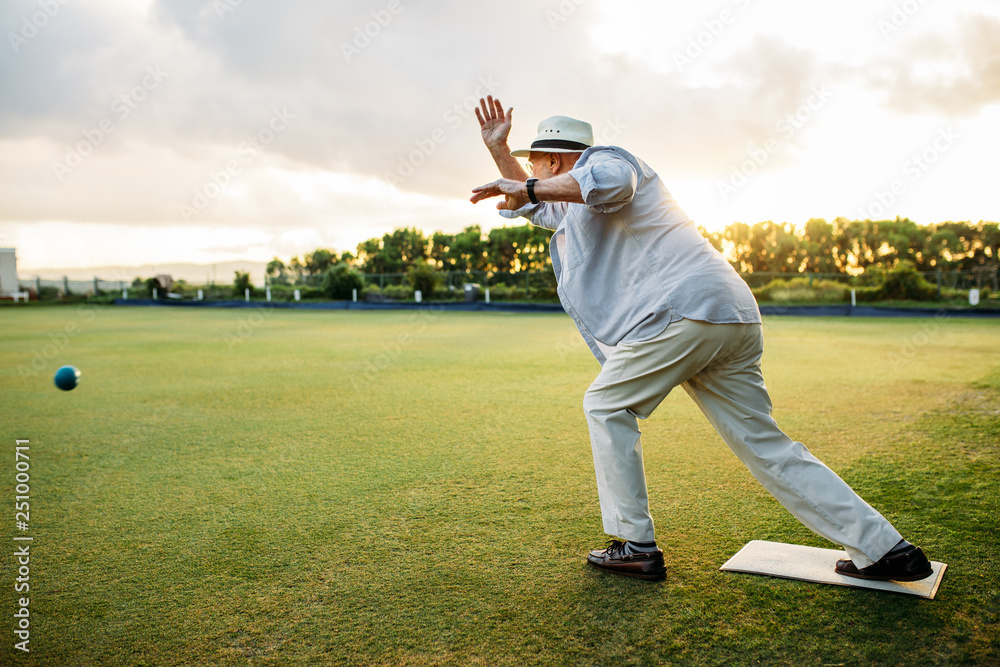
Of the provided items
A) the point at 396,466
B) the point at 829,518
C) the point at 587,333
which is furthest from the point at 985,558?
the point at 396,466

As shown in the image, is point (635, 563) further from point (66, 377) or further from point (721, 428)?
point (66, 377)

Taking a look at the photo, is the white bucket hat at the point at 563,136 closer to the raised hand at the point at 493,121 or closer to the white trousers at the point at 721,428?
the raised hand at the point at 493,121

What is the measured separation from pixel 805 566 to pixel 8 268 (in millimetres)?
51615

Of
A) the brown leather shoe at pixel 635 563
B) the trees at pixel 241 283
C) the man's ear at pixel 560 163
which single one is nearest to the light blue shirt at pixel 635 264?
the man's ear at pixel 560 163

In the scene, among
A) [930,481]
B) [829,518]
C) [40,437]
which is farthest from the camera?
[40,437]

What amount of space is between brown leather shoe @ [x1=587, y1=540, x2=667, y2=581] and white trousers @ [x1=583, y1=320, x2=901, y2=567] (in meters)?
0.06

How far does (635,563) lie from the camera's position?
8.98 feet

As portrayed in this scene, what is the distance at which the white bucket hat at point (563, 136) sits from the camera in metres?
2.83

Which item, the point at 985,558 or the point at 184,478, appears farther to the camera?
the point at 184,478

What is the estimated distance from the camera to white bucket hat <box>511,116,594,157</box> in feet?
9.27

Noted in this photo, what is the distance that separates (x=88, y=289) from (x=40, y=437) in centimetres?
4179

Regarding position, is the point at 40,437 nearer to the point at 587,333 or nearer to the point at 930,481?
the point at 587,333

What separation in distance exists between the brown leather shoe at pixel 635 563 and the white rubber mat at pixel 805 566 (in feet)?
0.96

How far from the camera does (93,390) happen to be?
7.82 m
